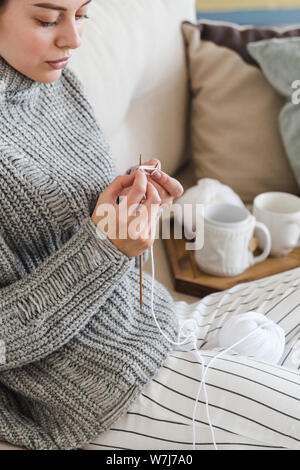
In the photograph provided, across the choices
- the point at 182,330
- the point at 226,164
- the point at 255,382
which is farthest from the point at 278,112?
the point at 255,382

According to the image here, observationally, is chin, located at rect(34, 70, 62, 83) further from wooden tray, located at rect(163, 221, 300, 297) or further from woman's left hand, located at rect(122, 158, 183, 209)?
wooden tray, located at rect(163, 221, 300, 297)

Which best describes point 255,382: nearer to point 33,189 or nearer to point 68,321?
point 68,321

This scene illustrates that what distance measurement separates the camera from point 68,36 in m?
0.80

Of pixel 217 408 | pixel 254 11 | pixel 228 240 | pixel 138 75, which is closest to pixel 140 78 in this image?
pixel 138 75

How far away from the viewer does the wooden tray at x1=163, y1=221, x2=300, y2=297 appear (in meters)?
1.25

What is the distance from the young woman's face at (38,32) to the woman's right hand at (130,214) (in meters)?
0.20

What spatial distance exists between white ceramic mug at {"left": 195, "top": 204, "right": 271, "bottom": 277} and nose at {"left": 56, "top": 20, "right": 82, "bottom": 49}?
540mm

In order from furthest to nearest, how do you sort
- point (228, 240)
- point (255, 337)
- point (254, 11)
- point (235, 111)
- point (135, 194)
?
1. point (254, 11)
2. point (235, 111)
3. point (228, 240)
4. point (255, 337)
5. point (135, 194)

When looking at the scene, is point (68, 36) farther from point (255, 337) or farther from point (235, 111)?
point (235, 111)

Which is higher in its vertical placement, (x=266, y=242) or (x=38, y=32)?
(x=38, y=32)

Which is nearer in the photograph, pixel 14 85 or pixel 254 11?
pixel 14 85

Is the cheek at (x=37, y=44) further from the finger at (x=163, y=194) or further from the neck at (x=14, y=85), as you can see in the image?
the finger at (x=163, y=194)

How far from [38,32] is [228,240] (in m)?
0.61

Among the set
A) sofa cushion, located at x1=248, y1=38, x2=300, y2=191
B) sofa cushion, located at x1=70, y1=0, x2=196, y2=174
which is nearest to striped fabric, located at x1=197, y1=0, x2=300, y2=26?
sofa cushion, located at x1=70, y1=0, x2=196, y2=174
